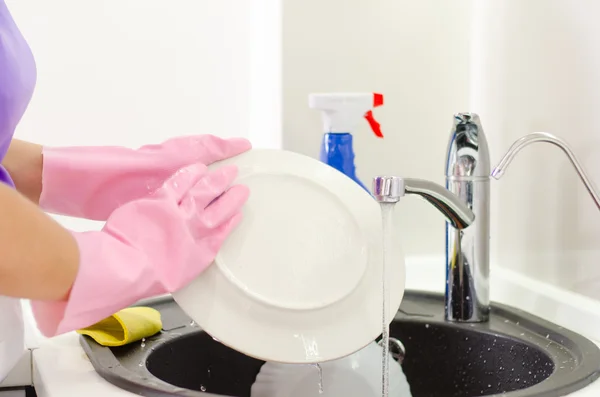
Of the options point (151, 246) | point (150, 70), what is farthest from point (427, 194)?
point (150, 70)

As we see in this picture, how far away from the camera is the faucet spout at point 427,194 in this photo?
83 cm

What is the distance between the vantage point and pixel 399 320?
1.13 meters

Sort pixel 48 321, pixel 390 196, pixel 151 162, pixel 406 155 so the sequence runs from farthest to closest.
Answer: pixel 406 155, pixel 151 162, pixel 390 196, pixel 48 321

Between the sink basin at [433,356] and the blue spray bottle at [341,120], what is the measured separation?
0.82ft

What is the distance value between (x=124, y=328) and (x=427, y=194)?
421 mm

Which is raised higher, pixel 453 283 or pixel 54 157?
pixel 54 157

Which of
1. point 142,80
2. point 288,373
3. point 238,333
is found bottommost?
point 288,373

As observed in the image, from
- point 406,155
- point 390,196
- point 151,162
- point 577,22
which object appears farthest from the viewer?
point 406,155

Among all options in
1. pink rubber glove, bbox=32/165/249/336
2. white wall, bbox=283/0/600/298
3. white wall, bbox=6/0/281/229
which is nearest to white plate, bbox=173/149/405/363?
pink rubber glove, bbox=32/165/249/336

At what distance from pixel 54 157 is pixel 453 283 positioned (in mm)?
570

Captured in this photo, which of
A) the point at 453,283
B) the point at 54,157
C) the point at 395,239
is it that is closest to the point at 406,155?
the point at 453,283

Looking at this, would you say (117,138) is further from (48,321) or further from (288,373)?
(48,321)

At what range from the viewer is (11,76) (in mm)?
774

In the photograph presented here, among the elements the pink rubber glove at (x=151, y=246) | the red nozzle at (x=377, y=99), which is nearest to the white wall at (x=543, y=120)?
the red nozzle at (x=377, y=99)
